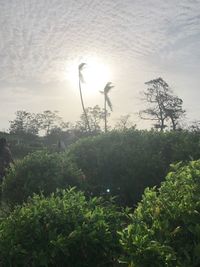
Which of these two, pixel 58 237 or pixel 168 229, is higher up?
pixel 168 229

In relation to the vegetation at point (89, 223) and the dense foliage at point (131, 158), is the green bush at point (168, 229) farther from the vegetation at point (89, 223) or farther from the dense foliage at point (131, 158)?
the dense foliage at point (131, 158)

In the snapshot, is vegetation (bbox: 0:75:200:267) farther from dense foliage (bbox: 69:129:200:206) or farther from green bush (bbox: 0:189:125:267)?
dense foliage (bbox: 69:129:200:206)

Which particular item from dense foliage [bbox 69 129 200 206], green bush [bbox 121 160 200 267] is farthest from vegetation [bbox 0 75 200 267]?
dense foliage [bbox 69 129 200 206]

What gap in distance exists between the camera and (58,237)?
6.38 meters

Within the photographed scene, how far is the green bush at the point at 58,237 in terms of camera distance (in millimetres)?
6375

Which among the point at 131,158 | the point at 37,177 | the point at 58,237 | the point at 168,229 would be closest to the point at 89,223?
the point at 58,237

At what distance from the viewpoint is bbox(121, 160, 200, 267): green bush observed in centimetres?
467

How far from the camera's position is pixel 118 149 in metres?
14.1

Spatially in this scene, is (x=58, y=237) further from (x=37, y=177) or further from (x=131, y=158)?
(x=131, y=158)

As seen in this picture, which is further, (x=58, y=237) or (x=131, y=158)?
(x=131, y=158)

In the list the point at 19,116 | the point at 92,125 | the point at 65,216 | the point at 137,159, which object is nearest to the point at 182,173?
the point at 65,216

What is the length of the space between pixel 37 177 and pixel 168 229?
7079mm

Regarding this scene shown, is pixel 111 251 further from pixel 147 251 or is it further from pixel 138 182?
pixel 138 182

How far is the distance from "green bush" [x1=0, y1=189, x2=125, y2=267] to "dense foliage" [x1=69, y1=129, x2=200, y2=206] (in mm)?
5647
